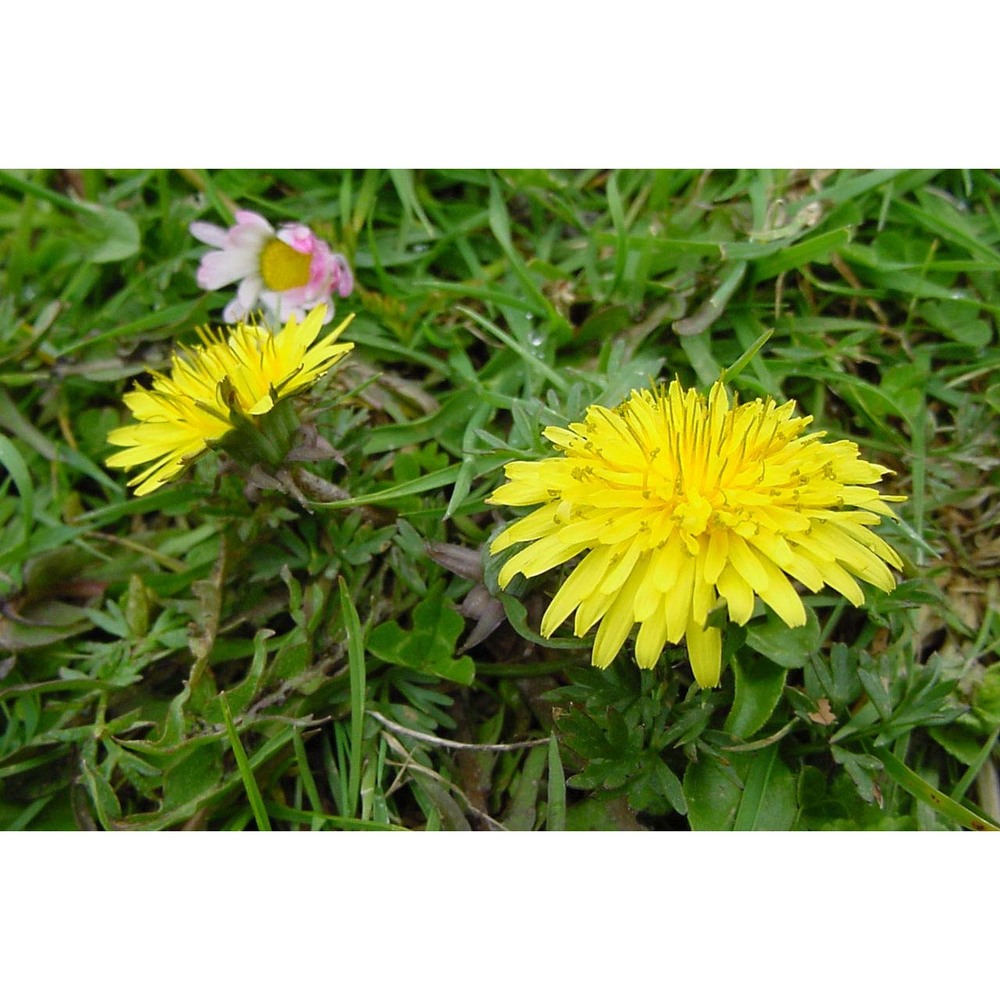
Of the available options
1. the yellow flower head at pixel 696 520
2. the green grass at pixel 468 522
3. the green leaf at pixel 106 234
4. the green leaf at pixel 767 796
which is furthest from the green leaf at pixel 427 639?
the green leaf at pixel 106 234

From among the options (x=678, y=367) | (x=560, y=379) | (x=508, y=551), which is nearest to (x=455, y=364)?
(x=560, y=379)

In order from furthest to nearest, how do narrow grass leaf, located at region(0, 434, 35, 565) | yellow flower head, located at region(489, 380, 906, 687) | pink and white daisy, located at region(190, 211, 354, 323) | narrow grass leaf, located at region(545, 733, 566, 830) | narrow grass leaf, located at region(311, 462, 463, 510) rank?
pink and white daisy, located at region(190, 211, 354, 323)
narrow grass leaf, located at region(0, 434, 35, 565)
narrow grass leaf, located at region(311, 462, 463, 510)
narrow grass leaf, located at region(545, 733, 566, 830)
yellow flower head, located at region(489, 380, 906, 687)

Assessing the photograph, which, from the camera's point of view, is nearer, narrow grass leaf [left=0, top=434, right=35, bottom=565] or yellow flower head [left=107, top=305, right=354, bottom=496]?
yellow flower head [left=107, top=305, right=354, bottom=496]

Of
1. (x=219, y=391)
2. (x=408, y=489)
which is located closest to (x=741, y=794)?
(x=408, y=489)

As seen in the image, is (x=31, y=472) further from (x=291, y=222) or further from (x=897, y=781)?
(x=897, y=781)

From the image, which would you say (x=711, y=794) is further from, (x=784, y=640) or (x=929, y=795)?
(x=929, y=795)

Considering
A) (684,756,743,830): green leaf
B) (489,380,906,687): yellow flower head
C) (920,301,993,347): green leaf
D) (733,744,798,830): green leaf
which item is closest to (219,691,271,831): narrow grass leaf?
(489,380,906,687): yellow flower head

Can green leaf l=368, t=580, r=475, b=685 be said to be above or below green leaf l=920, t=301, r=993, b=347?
below

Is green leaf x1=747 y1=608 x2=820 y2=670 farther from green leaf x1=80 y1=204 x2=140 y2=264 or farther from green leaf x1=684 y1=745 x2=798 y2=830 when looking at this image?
green leaf x1=80 y1=204 x2=140 y2=264
